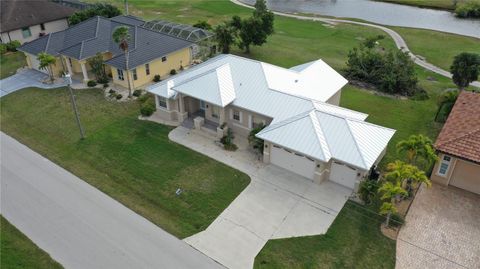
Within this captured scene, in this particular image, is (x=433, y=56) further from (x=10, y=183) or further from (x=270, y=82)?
(x=10, y=183)

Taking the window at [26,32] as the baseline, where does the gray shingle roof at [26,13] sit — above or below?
above

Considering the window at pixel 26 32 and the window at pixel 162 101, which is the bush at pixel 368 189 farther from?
the window at pixel 26 32

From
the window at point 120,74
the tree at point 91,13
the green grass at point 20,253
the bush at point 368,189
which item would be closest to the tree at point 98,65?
the window at point 120,74

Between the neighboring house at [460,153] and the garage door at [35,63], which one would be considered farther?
the garage door at [35,63]

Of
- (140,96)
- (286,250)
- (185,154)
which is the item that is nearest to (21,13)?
(140,96)

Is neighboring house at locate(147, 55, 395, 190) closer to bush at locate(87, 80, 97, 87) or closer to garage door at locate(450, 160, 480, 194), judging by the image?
garage door at locate(450, 160, 480, 194)

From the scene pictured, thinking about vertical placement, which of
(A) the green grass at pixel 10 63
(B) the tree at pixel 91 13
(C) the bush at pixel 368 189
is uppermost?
(B) the tree at pixel 91 13

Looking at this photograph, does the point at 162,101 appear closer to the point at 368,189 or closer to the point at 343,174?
the point at 343,174
